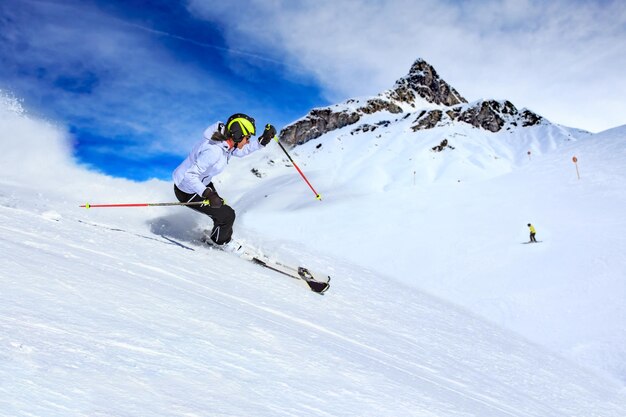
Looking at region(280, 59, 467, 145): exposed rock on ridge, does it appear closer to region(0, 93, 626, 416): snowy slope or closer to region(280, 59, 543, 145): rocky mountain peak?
region(280, 59, 543, 145): rocky mountain peak

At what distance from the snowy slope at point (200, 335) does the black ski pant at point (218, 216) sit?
1.14ft

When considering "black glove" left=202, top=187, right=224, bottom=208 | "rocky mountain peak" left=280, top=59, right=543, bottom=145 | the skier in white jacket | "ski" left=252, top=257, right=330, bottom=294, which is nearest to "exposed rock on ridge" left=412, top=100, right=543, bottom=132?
"rocky mountain peak" left=280, top=59, right=543, bottom=145

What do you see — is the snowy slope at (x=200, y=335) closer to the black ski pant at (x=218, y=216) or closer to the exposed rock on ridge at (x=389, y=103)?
the black ski pant at (x=218, y=216)

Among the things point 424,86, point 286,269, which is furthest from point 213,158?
point 424,86

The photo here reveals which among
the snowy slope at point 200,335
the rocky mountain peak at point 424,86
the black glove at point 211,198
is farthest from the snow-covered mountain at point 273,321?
the rocky mountain peak at point 424,86

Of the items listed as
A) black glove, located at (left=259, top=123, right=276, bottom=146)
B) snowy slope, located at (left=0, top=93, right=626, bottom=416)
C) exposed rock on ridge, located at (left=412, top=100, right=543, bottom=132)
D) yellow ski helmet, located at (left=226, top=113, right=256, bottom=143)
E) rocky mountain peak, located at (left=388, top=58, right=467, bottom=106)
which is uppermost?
rocky mountain peak, located at (left=388, top=58, right=467, bottom=106)

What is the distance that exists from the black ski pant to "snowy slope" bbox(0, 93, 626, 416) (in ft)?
1.14

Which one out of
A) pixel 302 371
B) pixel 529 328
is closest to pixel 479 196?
pixel 529 328

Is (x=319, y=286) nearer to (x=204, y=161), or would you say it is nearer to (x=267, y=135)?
(x=204, y=161)

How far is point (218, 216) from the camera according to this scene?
7281 millimetres

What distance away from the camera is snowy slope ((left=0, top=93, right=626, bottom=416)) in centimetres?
185

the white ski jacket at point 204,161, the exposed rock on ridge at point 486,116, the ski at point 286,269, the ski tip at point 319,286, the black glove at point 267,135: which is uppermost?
the exposed rock on ridge at point 486,116

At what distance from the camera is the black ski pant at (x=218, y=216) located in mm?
7277

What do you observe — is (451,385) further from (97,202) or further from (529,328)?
(529,328)
